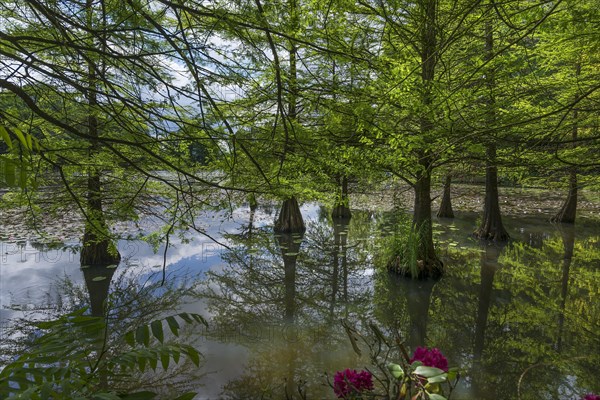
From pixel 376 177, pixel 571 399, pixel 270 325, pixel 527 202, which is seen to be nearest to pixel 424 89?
pixel 376 177

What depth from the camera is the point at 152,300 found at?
259 inches

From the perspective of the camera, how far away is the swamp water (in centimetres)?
426

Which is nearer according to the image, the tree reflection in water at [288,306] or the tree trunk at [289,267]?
the tree reflection in water at [288,306]

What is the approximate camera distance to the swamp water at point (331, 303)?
14.0 ft

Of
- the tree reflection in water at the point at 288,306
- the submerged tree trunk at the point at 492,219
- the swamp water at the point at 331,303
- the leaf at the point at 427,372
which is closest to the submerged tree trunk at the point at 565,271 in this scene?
the swamp water at the point at 331,303

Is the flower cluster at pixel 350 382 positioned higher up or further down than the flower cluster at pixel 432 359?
further down

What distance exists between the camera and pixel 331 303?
6688mm

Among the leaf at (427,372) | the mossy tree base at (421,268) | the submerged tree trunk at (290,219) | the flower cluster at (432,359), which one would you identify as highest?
the leaf at (427,372)

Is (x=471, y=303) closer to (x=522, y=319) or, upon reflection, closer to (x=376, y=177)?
(x=522, y=319)

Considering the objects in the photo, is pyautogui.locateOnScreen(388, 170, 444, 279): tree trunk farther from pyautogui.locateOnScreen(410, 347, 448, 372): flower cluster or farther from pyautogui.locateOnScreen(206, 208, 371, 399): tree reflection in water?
pyautogui.locateOnScreen(410, 347, 448, 372): flower cluster

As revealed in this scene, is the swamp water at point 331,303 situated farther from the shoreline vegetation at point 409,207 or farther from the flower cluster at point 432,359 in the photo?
the flower cluster at point 432,359

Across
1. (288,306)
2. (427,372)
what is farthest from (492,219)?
(427,372)

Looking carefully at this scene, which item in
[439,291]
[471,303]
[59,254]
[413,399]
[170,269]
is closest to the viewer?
[413,399]

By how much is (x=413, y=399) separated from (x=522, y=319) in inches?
226
